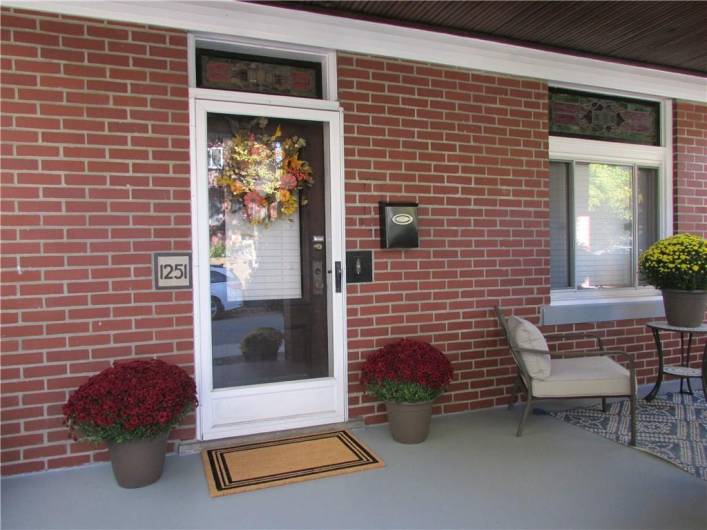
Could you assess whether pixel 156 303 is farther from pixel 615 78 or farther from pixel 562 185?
pixel 615 78

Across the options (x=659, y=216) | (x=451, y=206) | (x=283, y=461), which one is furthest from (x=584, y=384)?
(x=659, y=216)

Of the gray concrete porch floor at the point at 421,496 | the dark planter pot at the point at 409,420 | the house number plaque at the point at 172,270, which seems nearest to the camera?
the gray concrete porch floor at the point at 421,496

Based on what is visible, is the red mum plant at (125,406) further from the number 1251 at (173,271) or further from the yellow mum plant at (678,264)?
the yellow mum plant at (678,264)

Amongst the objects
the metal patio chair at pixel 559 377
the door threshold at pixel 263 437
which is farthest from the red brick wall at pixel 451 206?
the metal patio chair at pixel 559 377

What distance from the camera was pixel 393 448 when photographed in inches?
136

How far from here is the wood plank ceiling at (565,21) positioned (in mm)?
3527

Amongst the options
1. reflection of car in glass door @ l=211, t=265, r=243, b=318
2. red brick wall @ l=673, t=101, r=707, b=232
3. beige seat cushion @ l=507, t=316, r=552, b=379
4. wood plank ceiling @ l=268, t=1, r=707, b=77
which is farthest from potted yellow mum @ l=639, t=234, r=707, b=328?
reflection of car in glass door @ l=211, t=265, r=243, b=318

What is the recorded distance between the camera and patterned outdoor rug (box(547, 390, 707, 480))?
3316mm

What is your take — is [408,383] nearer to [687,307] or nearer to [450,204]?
[450,204]

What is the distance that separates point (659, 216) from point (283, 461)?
4355 mm

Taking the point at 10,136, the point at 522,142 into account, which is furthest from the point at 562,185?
the point at 10,136

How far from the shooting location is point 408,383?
3.40 m

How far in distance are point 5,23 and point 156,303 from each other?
71.7 inches

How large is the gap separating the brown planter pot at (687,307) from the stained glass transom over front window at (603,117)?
1576 mm
